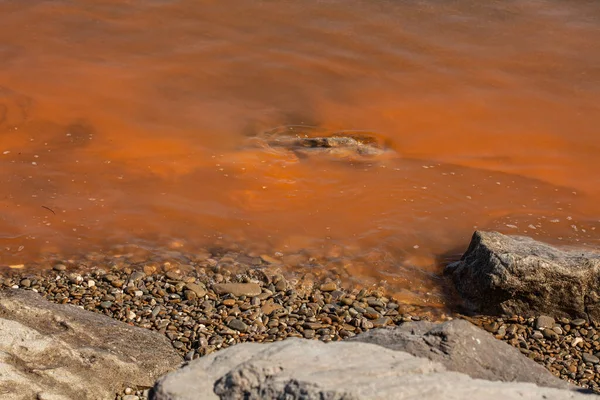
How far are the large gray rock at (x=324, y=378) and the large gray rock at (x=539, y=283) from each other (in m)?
2.83

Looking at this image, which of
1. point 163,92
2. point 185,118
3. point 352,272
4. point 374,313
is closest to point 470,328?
point 374,313

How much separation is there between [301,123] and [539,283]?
14.2ft

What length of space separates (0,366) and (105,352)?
752 mm

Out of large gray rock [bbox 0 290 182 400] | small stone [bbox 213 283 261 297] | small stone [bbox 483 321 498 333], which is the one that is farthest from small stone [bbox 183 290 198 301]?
small stone [bbox 483 321 498 333]

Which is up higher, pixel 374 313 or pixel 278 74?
pixel 278 74

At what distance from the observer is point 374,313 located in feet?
22.0

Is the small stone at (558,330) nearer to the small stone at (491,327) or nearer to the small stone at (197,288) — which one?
the small stone at (491,327)

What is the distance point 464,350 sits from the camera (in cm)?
421

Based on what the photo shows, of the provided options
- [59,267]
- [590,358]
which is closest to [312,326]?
[590,358]

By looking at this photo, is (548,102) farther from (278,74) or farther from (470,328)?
(470,328)

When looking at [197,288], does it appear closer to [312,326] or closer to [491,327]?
[312,326]

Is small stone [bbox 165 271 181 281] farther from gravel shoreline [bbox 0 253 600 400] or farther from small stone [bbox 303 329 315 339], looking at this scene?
small stone [bbox 303 329 315 339]

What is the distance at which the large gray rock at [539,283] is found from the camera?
6582mm

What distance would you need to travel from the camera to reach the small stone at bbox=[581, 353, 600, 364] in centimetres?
609
